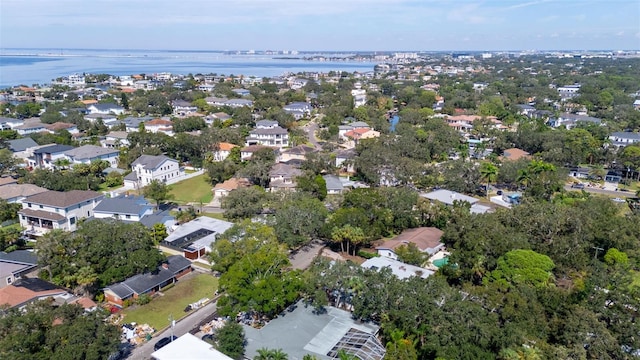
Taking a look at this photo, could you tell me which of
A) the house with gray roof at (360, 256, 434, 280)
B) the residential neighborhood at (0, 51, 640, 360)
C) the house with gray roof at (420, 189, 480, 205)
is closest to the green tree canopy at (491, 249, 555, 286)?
the residential neighborhood at (0, 51, 640, 360)

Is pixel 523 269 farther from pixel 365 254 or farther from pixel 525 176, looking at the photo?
pixel 525 176

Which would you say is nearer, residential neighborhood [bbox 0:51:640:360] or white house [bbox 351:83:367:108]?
residential neighborhood [bbox 0:51:640:360]

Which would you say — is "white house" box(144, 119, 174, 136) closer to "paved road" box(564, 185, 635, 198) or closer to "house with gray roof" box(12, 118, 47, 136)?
"house with gray roof" box(12, 118, 47, 136)

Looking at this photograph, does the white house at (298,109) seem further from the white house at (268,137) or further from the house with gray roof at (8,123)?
the house with gray roof at (8,123)

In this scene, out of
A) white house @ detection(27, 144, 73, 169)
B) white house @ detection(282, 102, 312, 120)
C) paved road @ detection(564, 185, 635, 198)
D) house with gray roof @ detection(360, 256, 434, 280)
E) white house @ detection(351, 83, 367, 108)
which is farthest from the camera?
white house @ detection(351, 83, 367, 108)

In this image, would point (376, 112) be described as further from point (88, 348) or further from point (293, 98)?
point (88, 348)

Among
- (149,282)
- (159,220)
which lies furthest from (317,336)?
(159,220)

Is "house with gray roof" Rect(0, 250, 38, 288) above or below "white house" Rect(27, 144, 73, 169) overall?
below

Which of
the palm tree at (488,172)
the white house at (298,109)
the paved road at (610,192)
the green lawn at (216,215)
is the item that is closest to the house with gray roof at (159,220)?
the green lawn at (216,215)
